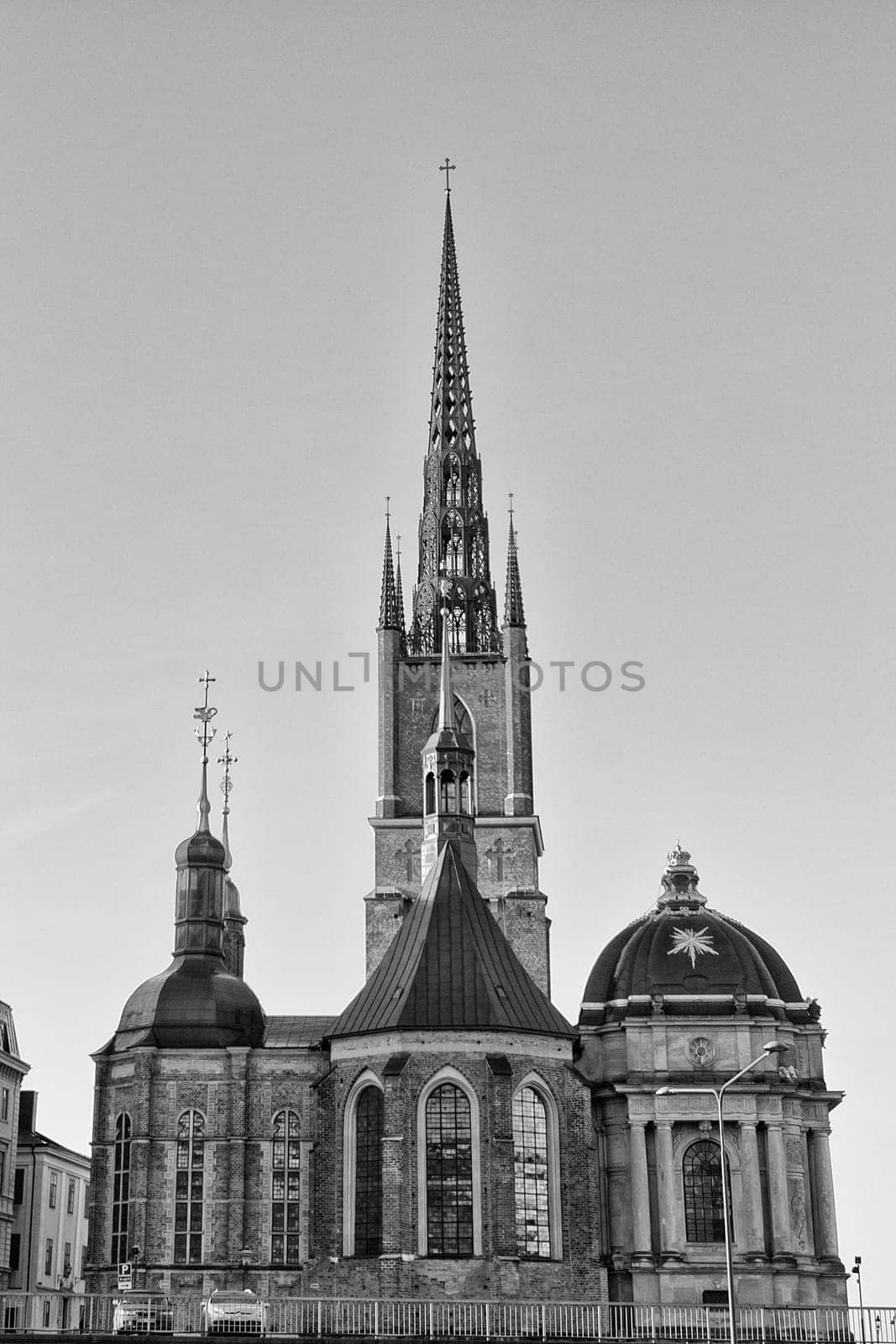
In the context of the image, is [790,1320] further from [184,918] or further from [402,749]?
[402,749]

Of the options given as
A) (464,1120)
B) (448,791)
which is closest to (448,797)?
(448,791)

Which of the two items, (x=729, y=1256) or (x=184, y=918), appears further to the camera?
(x=184, y=918)

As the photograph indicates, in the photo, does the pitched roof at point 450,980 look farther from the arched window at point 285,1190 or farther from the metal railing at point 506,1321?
the metal railing at point 506,1321

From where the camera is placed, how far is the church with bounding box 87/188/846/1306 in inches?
2530

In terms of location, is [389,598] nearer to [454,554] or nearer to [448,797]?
[454,554]

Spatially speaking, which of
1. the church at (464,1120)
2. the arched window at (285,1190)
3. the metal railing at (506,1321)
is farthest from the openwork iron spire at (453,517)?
the metal railing at (506,1321)

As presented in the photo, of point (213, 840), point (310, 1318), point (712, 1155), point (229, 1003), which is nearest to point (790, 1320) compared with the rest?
point (712, 1155)

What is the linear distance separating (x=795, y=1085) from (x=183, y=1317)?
26.7m

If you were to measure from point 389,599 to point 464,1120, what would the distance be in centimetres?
4407


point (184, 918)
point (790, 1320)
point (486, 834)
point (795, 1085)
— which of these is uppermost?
point (486, 834)

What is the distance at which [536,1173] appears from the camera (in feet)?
214

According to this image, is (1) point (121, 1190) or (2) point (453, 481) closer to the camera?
(1) point (121, 1190)

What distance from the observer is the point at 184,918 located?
75188 mm

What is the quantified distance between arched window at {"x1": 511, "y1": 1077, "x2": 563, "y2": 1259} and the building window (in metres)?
12.6
